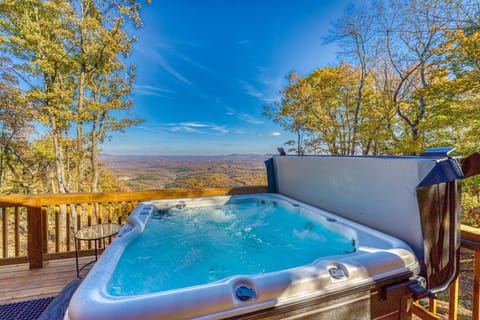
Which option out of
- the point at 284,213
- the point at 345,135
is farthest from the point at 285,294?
the point at 345,135

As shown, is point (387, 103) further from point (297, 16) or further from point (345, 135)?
point (297, 16)

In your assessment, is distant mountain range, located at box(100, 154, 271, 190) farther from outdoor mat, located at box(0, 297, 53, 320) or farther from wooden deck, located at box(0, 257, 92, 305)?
outdoor mat, located at box(0, 297, 53, 320)

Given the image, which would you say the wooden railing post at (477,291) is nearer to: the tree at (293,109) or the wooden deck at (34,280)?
the wooden deck at (34,280)

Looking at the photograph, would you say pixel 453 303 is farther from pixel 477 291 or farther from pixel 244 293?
pixel 244 293

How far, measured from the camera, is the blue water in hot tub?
1493 millimetres

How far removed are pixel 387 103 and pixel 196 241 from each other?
6.84 meters

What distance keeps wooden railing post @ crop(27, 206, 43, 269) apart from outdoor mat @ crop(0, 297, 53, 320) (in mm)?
714

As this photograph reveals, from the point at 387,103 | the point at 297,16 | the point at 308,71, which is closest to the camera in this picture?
the point at 297,16

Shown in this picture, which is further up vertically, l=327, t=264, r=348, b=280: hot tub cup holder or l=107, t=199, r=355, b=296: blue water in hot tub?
l=327, t=264, r=348, b=280: hot tub cup holder

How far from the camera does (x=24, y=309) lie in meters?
Answer: 1.67

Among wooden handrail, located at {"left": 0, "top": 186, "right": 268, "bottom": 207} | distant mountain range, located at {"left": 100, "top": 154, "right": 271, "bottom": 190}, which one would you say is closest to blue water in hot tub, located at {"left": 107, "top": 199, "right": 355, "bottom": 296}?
wooden handrail, located at {"left": 0, "top": 186, "right": 268, "bottom": 207}

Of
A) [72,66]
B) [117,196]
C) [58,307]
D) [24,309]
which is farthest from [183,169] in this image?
[58,307]

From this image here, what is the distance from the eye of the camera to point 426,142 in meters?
5.25

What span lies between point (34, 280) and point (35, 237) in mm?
491
